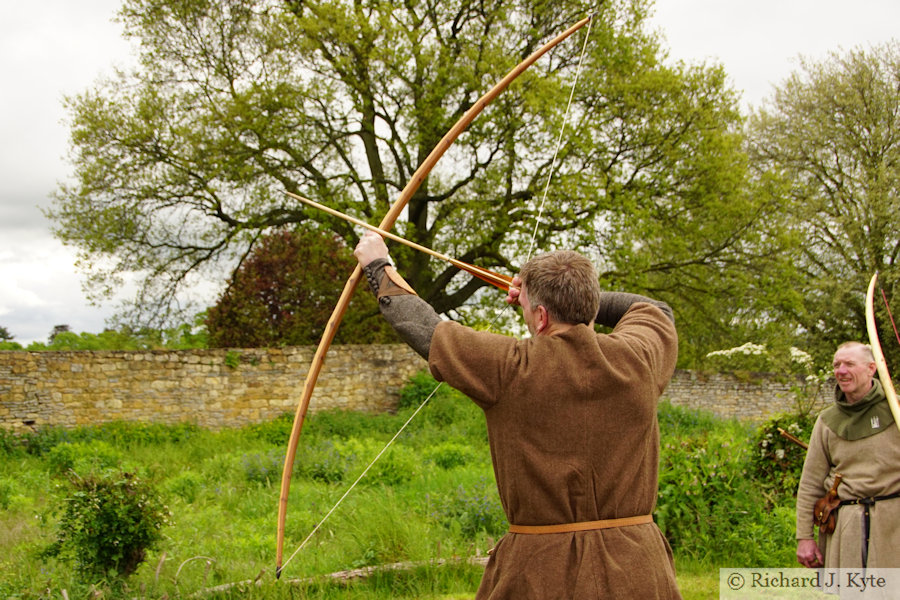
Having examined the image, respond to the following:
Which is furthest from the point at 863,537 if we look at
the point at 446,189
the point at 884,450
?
the point at 446,189

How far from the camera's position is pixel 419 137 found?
13.1m

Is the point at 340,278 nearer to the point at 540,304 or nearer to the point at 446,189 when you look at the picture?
the point at 446,189

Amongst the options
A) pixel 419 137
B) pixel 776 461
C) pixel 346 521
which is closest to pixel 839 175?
pixel 419 137

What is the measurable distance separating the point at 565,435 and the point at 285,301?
14.5 meters

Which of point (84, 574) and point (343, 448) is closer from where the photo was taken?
point (84, 574)

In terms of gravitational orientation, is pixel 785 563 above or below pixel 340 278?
below

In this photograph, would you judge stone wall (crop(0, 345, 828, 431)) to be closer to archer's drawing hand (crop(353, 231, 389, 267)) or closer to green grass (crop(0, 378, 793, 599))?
green grass (crop(0, 378, 793, 599))

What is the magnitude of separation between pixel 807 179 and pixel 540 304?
20056 millimetres

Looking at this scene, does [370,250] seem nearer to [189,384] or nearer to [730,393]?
[189,384]

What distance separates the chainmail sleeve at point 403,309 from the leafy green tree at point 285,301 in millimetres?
13007

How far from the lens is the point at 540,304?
6.27 ft

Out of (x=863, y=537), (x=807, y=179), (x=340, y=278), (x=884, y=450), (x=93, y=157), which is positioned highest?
(x=807, y=179)

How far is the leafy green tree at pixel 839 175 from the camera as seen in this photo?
18.1 m

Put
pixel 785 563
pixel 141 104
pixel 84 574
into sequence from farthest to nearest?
pixel 141 104 → pixel 785 563 → pixel 84 574
